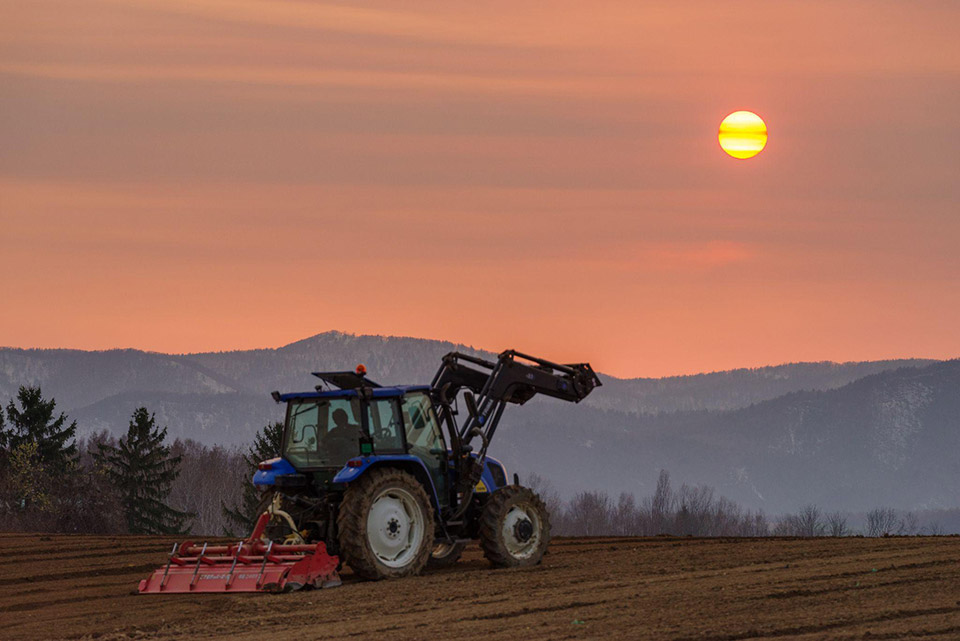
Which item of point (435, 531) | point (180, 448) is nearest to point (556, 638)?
point (435, 531)

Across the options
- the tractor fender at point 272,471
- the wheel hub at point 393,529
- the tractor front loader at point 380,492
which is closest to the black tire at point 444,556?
the tractor front loader at point 380,492

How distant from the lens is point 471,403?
2208cm

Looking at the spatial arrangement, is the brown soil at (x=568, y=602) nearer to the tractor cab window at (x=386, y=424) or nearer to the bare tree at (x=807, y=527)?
the tractor cab window at (x=386, y=424)

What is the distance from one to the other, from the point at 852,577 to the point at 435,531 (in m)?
6.12

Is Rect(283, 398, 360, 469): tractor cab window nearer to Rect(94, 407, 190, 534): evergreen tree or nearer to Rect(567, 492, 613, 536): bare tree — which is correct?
Rect(94, 407, 190, 534): evergreen tree

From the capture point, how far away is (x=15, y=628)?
17.3 metres

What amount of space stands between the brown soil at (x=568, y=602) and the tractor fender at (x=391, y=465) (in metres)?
1.35

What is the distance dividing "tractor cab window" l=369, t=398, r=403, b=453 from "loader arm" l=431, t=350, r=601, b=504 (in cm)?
92

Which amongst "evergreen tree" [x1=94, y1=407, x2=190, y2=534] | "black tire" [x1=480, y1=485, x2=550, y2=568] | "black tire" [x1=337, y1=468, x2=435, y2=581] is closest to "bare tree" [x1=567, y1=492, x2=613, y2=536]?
"evergreen tree" [x1=94, y1=407, x2=190, y2=534]

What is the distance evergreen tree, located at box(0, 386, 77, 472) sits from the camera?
76.1m

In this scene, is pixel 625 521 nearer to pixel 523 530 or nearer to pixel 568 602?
pixel 523 530

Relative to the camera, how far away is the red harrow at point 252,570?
19.1 meters

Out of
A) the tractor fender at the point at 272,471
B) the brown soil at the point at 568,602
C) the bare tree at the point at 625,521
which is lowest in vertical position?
the brown soil at the point at 568,602

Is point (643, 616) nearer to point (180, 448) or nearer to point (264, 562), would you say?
point (264, 562)
